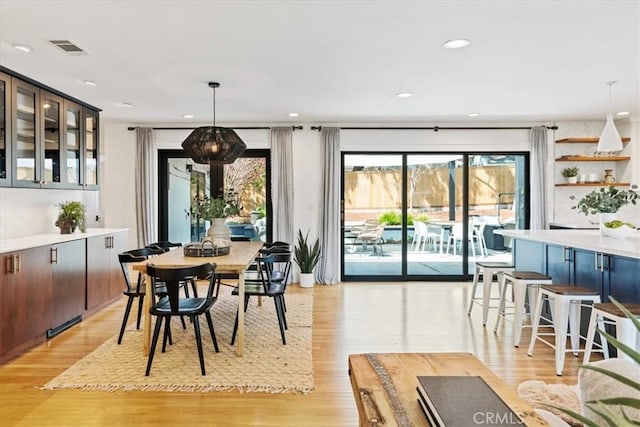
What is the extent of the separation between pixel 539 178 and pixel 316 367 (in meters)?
4.90

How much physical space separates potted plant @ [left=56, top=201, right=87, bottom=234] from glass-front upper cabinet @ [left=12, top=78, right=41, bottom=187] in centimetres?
44

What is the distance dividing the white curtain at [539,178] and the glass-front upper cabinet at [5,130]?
21.6ft

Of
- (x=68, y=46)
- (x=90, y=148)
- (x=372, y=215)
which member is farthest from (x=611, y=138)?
(x=90, y=148)

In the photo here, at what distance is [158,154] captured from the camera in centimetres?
674

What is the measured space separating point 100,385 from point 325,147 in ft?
14.7

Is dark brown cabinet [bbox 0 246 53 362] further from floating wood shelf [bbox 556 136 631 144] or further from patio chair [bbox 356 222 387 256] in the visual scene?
floating wood shelf [bbox 556 136 631 144]

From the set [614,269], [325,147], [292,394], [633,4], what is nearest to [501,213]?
[325,147]

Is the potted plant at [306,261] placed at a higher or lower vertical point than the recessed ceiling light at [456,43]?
lower

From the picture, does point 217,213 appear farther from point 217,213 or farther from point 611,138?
point 611,138

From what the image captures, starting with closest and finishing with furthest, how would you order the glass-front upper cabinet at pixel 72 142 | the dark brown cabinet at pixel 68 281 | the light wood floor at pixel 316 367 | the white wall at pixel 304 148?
the light wood floor at pixel 316 367 < the dark brown cabinet at pixel 68 281 < the glass-front upper cabinet at pixel 72 142 < the white wall at pixel 304 148

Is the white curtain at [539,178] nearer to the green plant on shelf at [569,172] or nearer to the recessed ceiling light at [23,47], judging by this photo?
the green plant on shelf at [569,172]

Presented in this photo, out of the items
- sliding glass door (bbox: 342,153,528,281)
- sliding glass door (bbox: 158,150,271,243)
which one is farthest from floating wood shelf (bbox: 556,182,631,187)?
sliding glass door (bbox: 158,150,271,243)

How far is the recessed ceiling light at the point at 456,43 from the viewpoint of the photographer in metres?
3.30

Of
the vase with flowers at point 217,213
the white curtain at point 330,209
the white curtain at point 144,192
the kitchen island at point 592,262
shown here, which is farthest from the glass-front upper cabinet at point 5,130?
the kitchen island at point 592,262
